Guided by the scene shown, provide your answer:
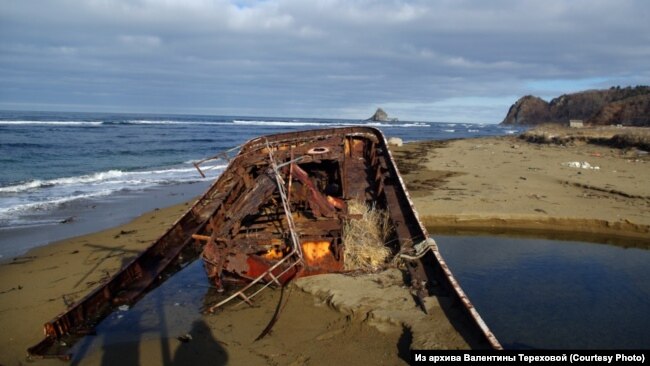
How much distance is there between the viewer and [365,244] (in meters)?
5.68

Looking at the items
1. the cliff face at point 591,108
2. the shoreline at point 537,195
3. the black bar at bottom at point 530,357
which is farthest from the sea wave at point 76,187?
the cliff face at point 591,108

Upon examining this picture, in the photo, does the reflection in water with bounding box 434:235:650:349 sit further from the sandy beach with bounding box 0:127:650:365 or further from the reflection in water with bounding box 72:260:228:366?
the reflection in water with bounding box 72:260:228:366

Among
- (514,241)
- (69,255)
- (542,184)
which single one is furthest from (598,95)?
(69,255)

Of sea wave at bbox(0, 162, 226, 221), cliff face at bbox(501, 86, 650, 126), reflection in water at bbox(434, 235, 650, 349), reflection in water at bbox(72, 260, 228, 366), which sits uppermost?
cliff face at bbox(501, 86, 650, 126)

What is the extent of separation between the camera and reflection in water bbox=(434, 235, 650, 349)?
4332 millimetres

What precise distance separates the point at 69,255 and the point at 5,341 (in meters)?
2.91

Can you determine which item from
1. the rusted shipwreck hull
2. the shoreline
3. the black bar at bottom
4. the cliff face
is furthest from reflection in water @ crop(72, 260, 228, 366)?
the cliff face

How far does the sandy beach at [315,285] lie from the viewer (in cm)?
393

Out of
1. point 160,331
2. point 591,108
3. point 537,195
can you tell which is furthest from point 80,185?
point 591,108

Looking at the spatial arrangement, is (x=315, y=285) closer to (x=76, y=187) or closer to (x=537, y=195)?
(x=537, y=195)

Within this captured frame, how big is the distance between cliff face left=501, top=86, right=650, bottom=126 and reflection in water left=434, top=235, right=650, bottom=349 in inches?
1447

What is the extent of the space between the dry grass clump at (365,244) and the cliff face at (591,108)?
38908 millimetres

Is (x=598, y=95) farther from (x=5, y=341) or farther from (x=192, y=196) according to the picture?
(x=5, y=341)

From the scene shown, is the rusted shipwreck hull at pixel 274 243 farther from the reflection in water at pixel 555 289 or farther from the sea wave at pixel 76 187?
the sea wave at pixel 76 187
